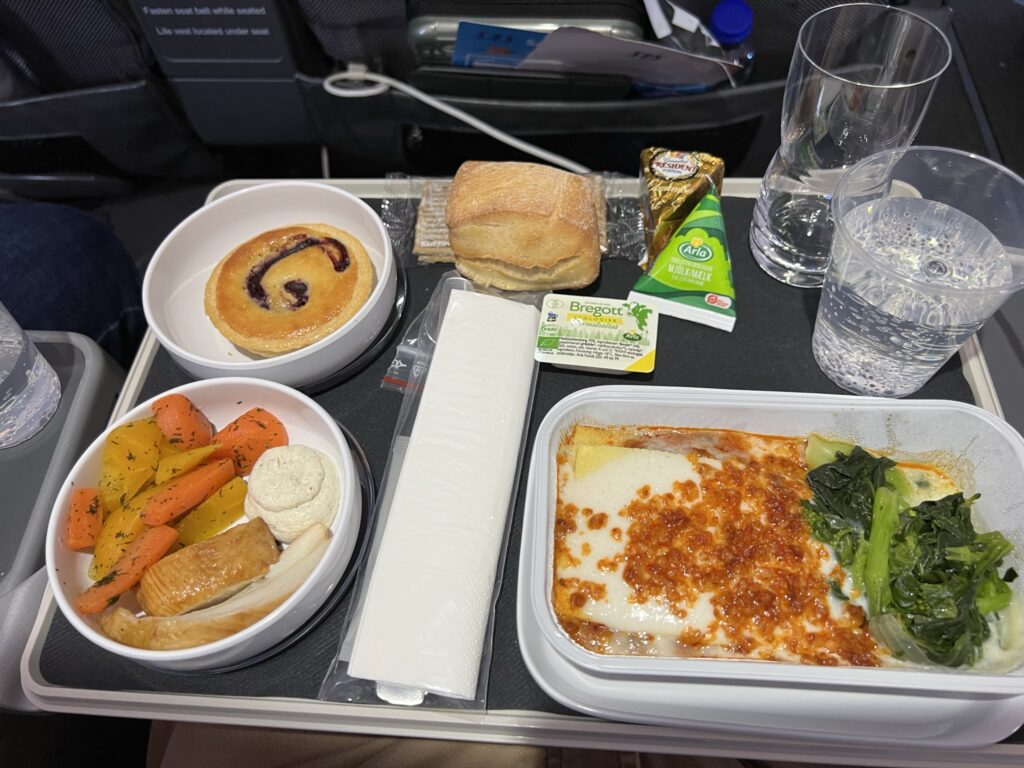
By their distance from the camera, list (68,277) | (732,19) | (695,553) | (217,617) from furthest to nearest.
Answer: (68,277)
(732,19)
(695,553)
(217,617)

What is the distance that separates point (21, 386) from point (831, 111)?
3.94 feet

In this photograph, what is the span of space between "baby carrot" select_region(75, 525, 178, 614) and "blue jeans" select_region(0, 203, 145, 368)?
571 millimetres

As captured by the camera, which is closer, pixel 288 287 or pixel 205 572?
pixel 205 572

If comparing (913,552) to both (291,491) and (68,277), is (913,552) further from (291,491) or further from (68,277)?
(68,277)

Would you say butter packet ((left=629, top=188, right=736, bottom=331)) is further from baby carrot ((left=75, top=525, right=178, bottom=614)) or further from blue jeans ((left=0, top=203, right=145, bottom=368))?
blue jeans ((left=0, top=203, right=145, bottom=368))

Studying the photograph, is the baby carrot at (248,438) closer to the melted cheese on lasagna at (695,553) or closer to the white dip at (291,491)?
the white dip at (291,491)

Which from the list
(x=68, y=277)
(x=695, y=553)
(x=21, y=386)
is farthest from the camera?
(x=68, y=277)

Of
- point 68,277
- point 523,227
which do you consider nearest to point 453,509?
point 523,227

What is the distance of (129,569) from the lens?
0.79 meters

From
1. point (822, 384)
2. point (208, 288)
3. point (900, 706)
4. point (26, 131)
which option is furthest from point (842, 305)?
point (26, 131)

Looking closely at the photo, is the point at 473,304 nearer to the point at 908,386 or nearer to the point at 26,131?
the point at 908,386

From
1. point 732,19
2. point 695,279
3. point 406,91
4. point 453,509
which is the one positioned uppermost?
point 732,19

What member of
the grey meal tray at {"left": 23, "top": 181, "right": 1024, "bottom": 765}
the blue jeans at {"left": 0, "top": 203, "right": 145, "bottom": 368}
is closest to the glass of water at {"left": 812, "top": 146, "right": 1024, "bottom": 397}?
the grey meal tray at {"left": 23, "top": 181, "right": 1024, "bottom": 765}

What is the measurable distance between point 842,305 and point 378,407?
2.12 ft
